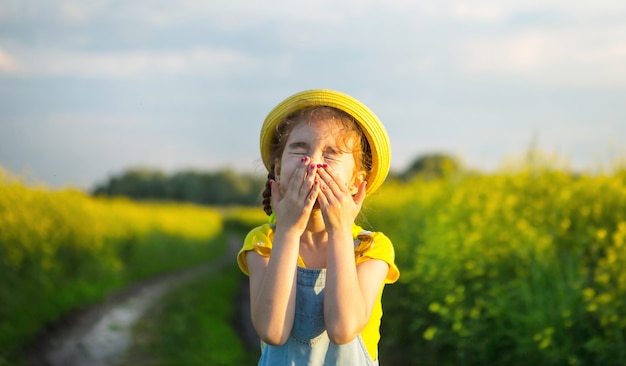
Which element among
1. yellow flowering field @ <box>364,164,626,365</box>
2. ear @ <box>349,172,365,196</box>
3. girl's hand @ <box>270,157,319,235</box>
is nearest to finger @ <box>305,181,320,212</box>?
girl's hand @ <box>270,157,319,235</box>

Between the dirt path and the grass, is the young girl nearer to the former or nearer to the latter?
the grass

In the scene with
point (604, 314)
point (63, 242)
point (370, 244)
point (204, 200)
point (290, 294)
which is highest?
point (204, 200)

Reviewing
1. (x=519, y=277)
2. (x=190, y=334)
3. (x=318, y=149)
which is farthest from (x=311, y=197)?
(x=190, y=334)

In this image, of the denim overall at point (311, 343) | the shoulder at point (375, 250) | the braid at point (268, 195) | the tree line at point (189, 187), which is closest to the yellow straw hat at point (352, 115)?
the braid at point (268, 195)

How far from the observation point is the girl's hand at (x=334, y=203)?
2.39 m

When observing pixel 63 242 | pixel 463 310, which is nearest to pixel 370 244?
pixel 463 310

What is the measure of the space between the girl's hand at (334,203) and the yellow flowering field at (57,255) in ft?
19.3

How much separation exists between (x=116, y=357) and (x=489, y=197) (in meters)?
4.22

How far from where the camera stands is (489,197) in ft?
24.1

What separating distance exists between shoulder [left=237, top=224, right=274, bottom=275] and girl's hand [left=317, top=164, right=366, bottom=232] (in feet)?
0.90

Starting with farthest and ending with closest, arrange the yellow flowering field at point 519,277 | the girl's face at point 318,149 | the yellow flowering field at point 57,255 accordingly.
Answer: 1. the yellow flowering field at point 57,255
2. the yellow flowering field at point 519,277
3. the girl's face at point 318,149

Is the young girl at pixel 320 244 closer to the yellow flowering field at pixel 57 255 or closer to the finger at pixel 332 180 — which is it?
the finger at pixel 332 180

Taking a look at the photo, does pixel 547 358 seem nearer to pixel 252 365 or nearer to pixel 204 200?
pixel 252 365

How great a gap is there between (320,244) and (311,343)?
354 mm
